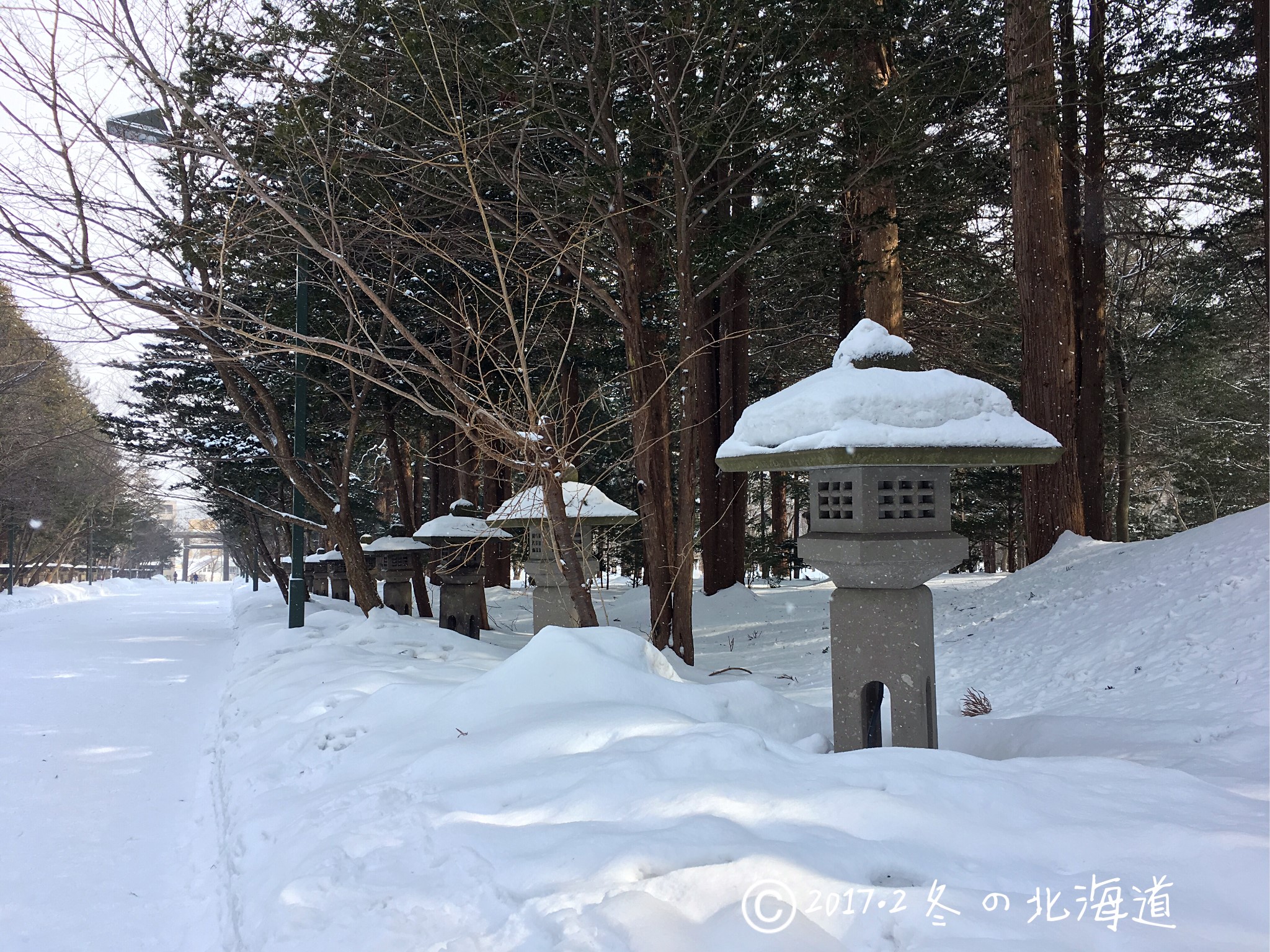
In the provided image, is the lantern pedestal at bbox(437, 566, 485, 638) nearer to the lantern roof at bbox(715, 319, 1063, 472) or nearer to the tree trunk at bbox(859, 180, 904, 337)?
the tree trunk at bbox(859, 180, 904, 337)

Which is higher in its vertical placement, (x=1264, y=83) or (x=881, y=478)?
(x=1264, y=83)

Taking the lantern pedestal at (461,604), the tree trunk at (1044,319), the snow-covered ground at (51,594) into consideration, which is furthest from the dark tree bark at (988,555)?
the snow-covered ground at (51,594)

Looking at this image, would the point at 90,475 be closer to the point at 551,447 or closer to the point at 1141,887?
the point at 551,447

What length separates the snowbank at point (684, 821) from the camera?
2.39 metres

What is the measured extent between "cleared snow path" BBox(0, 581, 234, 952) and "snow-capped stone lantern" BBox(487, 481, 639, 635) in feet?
11.1

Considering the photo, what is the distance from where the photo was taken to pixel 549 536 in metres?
7.95

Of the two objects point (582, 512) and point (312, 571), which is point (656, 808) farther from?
point (312, 571)

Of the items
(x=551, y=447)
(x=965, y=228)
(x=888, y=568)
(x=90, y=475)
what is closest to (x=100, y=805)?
(x=551, y=447)

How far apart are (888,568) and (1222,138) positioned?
458 inches

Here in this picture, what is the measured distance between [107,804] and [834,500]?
4.72 metres

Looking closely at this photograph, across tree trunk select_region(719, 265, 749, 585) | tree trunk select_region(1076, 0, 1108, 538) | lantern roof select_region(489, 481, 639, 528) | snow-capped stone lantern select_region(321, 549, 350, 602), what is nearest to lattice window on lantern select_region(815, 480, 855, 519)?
lantern roof select_region(489, 481, 639, 528)

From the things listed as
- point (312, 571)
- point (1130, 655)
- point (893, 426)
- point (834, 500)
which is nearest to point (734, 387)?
point (1130, 655)

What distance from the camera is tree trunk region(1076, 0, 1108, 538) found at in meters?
12.7

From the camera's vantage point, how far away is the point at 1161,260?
1576 cm
